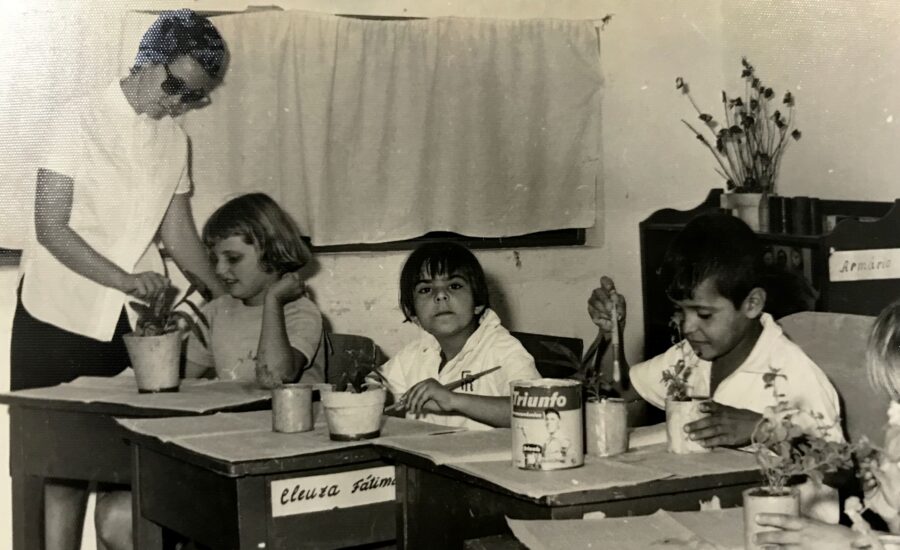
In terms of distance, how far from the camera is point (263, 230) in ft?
10.6

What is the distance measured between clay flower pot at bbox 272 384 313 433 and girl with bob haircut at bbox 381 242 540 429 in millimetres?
372

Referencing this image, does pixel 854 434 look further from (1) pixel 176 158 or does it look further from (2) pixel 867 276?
(1) pixel 176 158

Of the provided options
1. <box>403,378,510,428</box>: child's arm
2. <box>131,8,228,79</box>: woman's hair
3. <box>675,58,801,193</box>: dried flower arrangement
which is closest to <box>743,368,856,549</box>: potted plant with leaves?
<box>403,378,510,428</box>: child's arm

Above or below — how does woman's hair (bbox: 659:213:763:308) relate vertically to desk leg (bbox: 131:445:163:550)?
above

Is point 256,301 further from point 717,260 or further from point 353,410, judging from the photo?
point 717,260

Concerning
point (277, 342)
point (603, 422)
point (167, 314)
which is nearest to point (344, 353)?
point (277, 342)

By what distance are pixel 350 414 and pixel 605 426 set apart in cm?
46

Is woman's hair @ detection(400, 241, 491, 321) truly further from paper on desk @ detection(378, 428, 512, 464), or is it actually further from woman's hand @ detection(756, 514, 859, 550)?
woman's hand @ detection(756, 514, 859, 550)

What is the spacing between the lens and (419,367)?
8.53 feet

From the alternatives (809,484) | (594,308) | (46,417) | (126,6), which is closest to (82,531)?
(46,417)

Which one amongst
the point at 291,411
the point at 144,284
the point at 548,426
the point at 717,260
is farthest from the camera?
the point at 144,284

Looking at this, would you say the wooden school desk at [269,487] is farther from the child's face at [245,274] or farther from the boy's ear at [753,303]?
the child's face at [245,274]

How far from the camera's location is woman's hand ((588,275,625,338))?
7.67 ft

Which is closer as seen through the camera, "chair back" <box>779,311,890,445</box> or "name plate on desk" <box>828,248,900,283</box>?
"chair back" <box>779,311,890,445</box>
